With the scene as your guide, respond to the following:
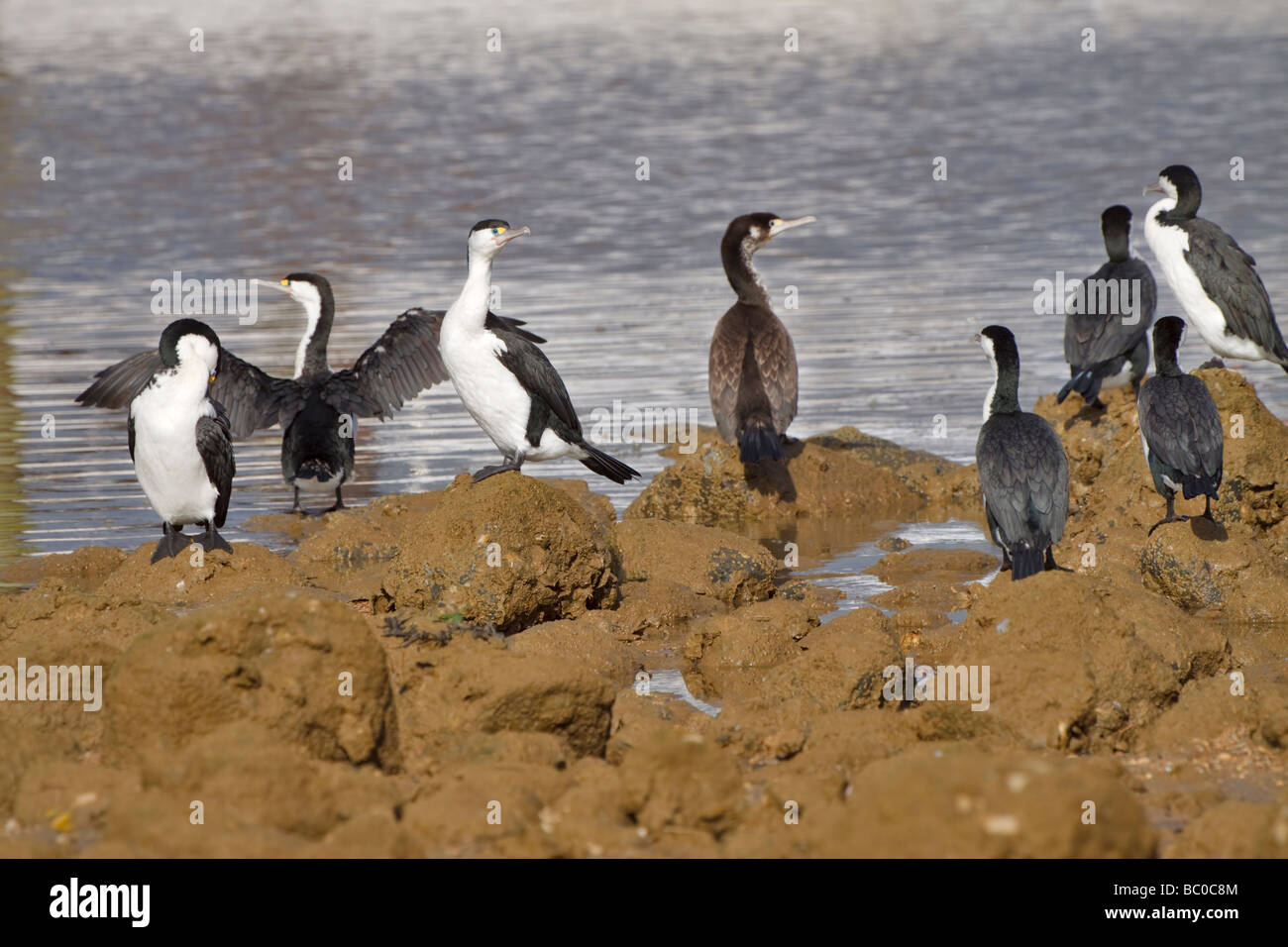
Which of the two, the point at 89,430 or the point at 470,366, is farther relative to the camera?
the point at 89,430

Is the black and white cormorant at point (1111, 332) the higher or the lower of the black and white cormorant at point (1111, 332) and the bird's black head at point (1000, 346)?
the higher

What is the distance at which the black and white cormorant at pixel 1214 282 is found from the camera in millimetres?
10273

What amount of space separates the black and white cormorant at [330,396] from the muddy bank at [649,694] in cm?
99

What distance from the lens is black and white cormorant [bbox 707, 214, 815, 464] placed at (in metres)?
10.2

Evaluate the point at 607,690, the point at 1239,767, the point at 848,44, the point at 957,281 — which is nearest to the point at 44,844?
the point at 607,690

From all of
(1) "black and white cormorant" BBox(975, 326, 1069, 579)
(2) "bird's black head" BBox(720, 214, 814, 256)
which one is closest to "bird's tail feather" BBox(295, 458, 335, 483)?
(2) "bird's black head" BBox(720, 214, 814, 256)

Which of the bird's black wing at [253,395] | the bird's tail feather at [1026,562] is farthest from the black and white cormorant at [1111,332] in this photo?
the bird's black wing at [253,395]

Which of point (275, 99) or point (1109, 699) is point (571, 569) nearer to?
point (1109, 699)

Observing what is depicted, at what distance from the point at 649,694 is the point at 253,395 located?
4.69m

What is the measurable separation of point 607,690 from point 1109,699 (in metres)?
1.86

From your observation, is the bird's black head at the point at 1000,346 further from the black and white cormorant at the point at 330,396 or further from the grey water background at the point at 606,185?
the black and white cormorant at the point at 330,396

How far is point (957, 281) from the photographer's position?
17.4 meters

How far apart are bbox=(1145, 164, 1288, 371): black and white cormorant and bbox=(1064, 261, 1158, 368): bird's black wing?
21 cm

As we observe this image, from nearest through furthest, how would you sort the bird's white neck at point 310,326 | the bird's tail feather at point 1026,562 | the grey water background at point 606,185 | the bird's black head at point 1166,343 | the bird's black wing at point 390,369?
1. the bird's tail feather at point 1026,562
2. the bird's black head at point 1166,343
3. the bird's black wing at point 390,369
4. the bird's white neck at point 310,326
5. the grey water background at point 606,185
